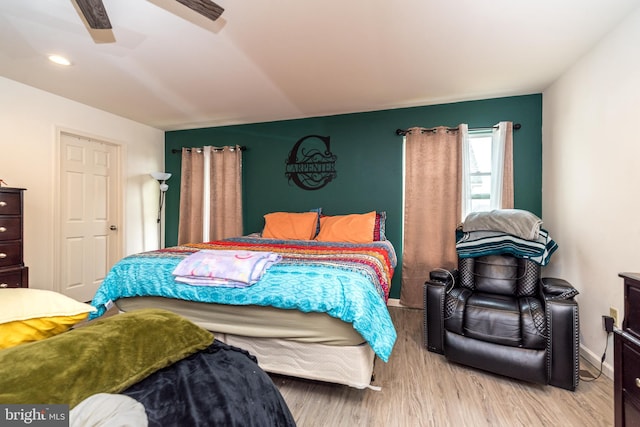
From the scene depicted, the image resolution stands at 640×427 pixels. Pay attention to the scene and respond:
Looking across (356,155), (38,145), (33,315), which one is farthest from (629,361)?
(38,145)

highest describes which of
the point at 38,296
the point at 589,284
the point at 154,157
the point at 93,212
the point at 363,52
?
the point at 363,52

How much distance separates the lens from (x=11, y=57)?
2.38 m

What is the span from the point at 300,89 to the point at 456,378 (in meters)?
2.87

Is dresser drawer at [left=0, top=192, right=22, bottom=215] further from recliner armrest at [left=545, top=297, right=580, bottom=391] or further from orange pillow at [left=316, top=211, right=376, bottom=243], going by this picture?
recliner armrest at [left=545, top=297, right=580, bottom=391]

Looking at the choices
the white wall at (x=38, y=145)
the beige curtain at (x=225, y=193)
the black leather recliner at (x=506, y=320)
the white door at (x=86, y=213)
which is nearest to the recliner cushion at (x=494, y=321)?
the black leather recliner at (x=506, y=320)

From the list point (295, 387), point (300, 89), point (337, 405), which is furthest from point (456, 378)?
point (300, 89)

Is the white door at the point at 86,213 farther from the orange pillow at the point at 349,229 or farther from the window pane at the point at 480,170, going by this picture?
the window pane at the point at 480,170

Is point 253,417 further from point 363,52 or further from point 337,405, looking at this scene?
point 363,52

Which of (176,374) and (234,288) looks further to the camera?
(234,288)

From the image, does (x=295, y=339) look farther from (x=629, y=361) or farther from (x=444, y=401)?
(x=629, y=361)

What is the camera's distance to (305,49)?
2223mm

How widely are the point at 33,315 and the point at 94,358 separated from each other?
12.3 inches

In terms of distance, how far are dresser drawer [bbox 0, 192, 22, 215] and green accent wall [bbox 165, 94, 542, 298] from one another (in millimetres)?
2144

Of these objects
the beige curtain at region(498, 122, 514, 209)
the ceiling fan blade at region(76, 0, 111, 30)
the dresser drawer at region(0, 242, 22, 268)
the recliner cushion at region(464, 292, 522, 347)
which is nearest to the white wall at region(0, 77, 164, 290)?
the dresser drawer at region(0, 242, 22, 268)
